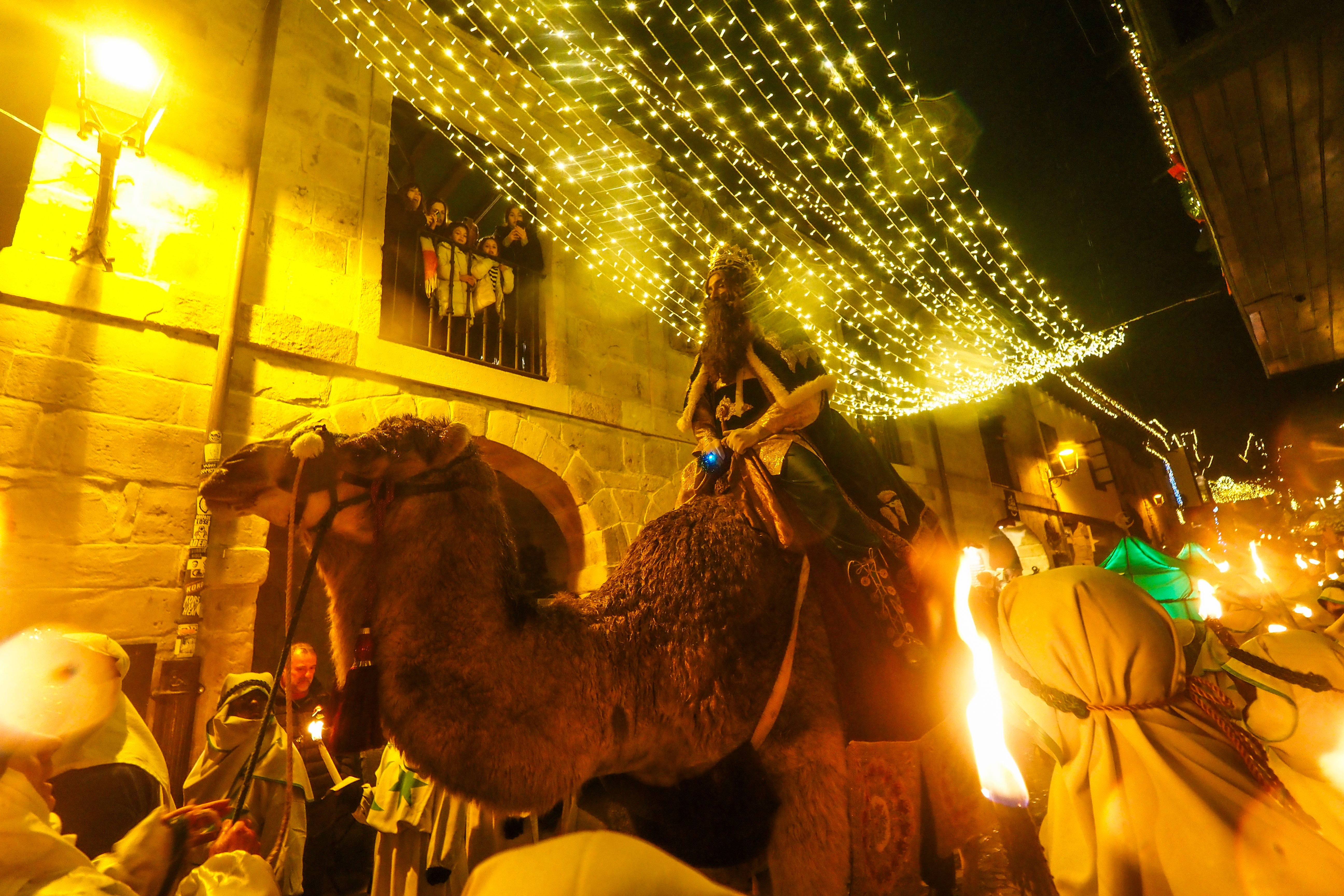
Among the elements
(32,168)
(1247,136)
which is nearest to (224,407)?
(32,168)

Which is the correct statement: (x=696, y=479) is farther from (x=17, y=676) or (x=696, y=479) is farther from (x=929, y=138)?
(x=929, y=138)

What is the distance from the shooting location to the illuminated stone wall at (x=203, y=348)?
3904 millimetres

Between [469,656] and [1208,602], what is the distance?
22.9ft

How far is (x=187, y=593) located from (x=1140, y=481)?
3324 centimetres

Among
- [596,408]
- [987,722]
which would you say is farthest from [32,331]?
[987,722]

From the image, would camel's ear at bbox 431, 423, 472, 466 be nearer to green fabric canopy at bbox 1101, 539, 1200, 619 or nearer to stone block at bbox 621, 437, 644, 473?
stone block at bbox 621, 437, 644, 473

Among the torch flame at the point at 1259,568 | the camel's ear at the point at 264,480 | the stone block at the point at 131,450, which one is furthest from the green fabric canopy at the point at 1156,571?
the stone block at the point at 131,450

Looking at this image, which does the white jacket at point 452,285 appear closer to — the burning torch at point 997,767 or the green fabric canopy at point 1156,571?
the burning torch at point 997,767

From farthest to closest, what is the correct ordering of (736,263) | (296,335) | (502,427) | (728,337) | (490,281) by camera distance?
(490,281), (502,427), (296,335), (736,263), (728,337)

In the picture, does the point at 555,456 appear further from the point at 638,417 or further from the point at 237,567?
the point at 237,567

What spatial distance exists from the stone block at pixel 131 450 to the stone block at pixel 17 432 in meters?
0.16

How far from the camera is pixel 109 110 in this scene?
4355 millimetres

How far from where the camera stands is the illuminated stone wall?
390cm

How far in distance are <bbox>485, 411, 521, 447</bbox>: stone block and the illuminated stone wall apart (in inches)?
0.7
